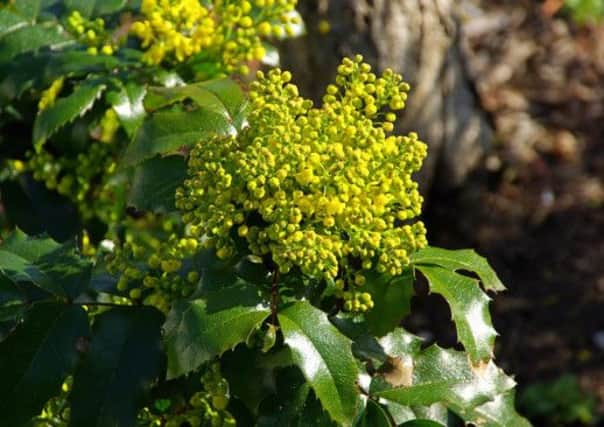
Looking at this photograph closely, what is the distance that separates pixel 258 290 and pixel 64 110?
0.70 meters

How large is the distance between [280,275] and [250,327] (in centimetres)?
17

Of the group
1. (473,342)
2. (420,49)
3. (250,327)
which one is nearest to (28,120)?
(250,327)

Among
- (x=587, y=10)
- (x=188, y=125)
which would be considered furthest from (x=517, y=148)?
(x=188, y=125)

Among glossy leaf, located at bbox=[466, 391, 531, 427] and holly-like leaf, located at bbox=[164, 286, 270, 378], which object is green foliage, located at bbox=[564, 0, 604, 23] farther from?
holly-like leaf, located at bbox=[164, 286, 270, 378]

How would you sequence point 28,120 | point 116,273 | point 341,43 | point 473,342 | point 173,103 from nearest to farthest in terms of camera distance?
1. point 473,342
2. point 116,273
3. point 173,103
4. point 28,120
5. point 341,43

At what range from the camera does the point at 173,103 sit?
2.25 meters

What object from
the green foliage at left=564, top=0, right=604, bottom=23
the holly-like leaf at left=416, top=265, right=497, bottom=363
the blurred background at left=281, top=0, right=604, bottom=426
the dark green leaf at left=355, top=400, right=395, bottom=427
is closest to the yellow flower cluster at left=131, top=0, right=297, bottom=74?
the holly-like leaf at left=416, top=265, right=497, bottom=363

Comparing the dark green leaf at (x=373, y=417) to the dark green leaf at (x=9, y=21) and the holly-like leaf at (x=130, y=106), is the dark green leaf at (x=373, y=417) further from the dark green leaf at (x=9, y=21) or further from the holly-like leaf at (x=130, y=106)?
the dark green leaf at (x=9, y=21)

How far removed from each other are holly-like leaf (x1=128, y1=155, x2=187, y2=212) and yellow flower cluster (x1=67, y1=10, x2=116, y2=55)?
487 millimetres

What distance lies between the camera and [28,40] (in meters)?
2.37

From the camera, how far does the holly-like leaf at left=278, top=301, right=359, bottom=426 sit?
1677 millimetres

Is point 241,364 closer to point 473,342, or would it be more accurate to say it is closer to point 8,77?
point 473,342

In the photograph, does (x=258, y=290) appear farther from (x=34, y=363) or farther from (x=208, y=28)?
(x=208, y=28)

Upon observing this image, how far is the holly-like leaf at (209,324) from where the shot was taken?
1.66 meters
